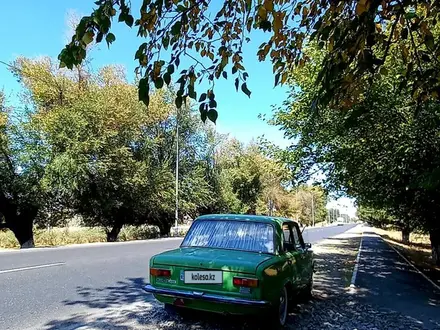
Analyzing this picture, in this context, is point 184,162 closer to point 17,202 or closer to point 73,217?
point 73,217

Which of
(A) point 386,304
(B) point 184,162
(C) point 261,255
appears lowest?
(A) point 386,304

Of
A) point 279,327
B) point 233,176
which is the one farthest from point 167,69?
point 233,176

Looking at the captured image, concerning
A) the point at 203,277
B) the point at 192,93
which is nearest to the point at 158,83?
the point at 192,93

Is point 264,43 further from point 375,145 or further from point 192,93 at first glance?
point 375,145

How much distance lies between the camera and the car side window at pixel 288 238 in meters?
6.66

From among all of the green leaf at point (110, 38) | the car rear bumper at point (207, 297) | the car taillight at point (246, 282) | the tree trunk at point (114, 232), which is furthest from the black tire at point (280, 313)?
the tree trunk at point (114, 232)

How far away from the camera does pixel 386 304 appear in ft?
26.5

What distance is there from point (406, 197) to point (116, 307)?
37.4 ft

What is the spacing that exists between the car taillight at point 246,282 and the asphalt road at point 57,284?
2883 mm

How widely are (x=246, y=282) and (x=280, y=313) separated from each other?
104 centimetres

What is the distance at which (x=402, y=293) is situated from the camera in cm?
941

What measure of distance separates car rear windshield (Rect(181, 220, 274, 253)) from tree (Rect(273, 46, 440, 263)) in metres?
3.40

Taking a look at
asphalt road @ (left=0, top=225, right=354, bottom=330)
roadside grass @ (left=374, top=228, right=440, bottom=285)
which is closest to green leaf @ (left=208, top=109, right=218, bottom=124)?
asphalt road @ (left=0, top=225, right=354, bottom=330)

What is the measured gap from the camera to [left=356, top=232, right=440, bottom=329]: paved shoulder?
23.9 feet
